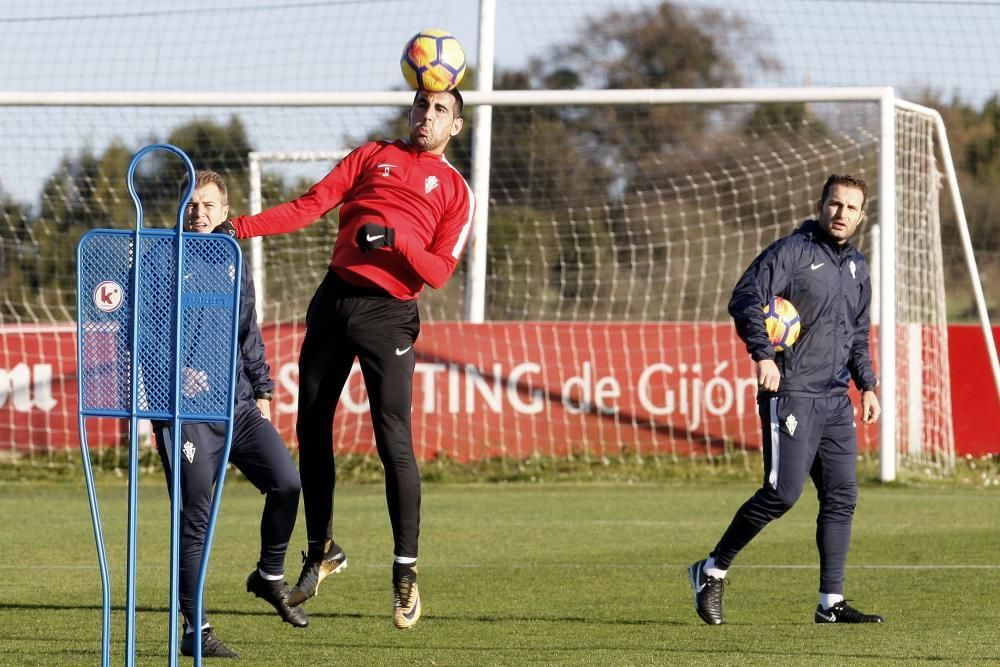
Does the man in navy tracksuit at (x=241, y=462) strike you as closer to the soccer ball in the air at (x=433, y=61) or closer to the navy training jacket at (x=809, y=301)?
the soccer ball in the air at (x=433, y=61)

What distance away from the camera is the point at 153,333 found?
15.4 feet

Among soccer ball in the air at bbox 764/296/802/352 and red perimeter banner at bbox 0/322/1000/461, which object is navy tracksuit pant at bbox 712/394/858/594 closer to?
soccer ball in the air at bbox 764/296/802/352

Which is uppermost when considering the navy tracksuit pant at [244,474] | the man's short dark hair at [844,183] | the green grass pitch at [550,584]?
the man's short dark hair at [844,183]

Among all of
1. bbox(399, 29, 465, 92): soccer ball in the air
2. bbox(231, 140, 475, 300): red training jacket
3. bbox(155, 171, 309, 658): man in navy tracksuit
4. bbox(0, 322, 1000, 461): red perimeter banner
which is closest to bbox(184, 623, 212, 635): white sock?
bbox(155, 171, 309, 658): man in navy tracksuit

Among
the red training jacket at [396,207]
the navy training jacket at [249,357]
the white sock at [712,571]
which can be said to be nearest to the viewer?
the navy training jacket at [249,357]

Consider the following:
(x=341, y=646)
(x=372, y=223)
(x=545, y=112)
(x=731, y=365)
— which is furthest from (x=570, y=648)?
(x=545, y=112)

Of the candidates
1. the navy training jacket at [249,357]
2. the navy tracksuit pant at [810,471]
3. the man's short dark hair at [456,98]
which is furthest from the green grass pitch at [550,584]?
the man's short dark hair at [456,98]

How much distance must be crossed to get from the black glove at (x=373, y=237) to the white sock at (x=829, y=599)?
106 inches

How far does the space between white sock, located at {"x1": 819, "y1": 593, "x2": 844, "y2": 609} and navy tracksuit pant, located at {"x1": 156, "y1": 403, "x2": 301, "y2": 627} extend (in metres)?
2.42

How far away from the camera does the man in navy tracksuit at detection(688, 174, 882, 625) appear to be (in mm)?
7250

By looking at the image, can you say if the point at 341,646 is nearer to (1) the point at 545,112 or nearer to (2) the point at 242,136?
(2) the point at 242,136

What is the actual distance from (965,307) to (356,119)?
2415 cm

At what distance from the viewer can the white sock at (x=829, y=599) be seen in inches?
285

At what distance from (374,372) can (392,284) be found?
377mm
